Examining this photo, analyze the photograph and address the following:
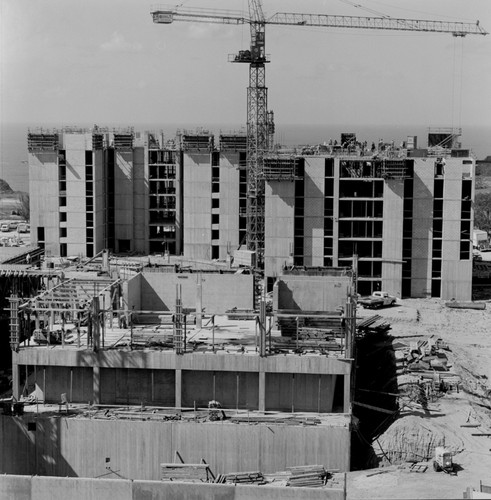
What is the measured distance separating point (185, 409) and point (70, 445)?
5975mm

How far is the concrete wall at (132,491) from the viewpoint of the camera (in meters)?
47.0

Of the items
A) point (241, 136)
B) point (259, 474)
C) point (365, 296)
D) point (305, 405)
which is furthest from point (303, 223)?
point (259, 474)

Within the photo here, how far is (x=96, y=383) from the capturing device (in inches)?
2232

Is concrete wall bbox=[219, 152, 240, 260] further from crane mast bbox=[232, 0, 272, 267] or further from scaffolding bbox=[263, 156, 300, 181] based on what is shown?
scaffolding bbox=[263, 156, 300, 181]

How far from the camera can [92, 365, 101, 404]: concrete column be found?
2226 inches

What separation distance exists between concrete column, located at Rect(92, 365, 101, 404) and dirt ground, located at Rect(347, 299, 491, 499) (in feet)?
45.0

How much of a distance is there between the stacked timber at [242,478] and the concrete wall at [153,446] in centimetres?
180

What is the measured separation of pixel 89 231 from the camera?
4028 inches

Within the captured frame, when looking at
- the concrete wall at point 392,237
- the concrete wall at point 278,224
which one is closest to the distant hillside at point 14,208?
the concrete wall at point 278,224

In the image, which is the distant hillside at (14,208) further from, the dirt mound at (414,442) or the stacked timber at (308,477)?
the stacked timber at (308,477)

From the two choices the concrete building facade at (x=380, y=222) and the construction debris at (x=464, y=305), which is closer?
the construction debris at (x=464, y=305)

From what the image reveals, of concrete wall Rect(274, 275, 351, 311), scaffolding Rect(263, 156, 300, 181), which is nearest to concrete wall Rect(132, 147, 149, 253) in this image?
scaffolding Rect(263, 156, 300, 181)

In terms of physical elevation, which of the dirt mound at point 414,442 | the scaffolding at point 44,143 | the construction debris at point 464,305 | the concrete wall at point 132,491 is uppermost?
the scaffolding at point 44,143

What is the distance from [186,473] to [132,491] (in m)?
4.79
